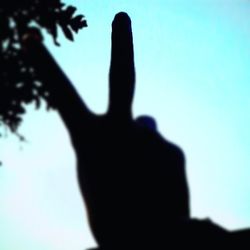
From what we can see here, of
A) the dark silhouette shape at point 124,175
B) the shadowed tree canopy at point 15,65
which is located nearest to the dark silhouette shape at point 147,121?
the dark silhouette shape at point 124,175

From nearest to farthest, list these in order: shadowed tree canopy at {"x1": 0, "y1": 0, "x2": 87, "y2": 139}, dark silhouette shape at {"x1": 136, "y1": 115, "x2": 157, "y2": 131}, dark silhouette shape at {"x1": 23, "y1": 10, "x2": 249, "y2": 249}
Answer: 1. dark silhouette shape at {"x1": 23, "y1": 10, "x2": 249, "y2": 249}
2. dark silhouette shape at {"x1": 136, "y1": 115, "x2": 157, "y2": 131}
3. shadowed tree canopy at {"x1": 0, "y1": 0, "x2": 87, "y2": 139}

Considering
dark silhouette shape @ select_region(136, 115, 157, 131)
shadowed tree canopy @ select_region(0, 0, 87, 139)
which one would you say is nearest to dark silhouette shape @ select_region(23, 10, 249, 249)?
dark silhouette shape @ select_region(136, 115, 157, 131)

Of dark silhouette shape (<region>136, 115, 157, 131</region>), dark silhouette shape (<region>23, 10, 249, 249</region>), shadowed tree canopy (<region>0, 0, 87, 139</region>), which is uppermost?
shadowed tree canopy (<region>0, 0, 87, 139</region>)

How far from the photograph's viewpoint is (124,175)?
2.63 meters

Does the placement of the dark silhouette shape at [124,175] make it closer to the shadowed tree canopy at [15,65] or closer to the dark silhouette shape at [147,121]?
the dark silhouette shape at [147,121]

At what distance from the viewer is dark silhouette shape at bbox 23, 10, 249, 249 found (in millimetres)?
2582

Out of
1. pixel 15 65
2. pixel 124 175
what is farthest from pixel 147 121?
pixel 15 65

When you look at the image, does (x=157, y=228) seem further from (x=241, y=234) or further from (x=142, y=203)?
(x=241, y=234)

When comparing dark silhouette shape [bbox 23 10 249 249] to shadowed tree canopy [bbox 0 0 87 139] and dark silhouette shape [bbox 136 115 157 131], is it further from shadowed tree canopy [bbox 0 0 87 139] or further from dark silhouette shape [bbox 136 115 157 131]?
shadowed tree canopy [bbox 0 0 87 139]

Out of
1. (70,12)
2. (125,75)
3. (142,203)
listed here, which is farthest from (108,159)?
(70,12)

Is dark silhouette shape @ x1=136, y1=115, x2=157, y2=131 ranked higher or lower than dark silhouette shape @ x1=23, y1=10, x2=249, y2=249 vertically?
higher

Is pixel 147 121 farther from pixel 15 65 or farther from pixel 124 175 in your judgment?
pixel 15 65

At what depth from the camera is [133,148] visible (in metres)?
2.71

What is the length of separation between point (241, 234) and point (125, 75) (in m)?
1.98
